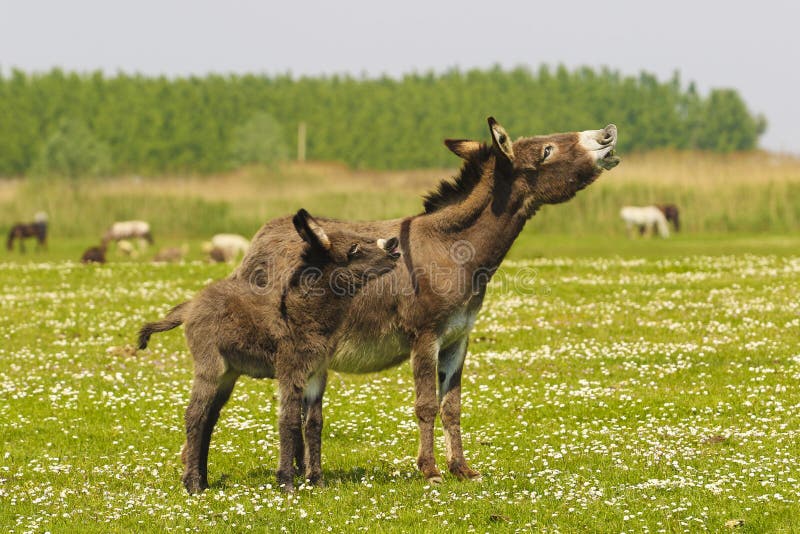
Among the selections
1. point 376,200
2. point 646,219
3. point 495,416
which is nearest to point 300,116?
point 376,200

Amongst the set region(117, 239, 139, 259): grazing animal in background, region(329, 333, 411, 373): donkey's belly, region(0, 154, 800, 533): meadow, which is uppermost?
region(329, 333, 411, 373): donkey's belly

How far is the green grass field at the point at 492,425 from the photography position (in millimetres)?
10211

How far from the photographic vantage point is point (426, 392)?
457 inches

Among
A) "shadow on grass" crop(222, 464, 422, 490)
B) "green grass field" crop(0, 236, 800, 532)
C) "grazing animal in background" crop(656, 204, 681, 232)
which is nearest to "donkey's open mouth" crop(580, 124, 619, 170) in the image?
"green grass field" crop(0, 236, 800, 532)

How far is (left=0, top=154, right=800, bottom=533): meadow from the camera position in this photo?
33.7ft

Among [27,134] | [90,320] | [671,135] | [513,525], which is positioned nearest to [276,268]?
[513,525]

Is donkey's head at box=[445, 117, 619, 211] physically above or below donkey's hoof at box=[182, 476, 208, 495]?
above

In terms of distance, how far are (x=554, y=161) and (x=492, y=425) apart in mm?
4924

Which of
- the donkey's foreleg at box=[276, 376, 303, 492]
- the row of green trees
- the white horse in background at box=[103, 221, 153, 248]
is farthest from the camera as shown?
the row of green trees

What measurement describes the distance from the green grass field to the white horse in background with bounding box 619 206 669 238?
75.5 ft

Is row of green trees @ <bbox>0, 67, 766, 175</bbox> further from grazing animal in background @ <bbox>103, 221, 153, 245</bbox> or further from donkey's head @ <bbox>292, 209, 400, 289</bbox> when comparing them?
donkey's head @ <bbox>292, 209, 400, 289</bbox>

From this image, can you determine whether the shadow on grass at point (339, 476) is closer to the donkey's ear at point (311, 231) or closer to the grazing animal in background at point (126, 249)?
the donkey's ear at point (311, 231)

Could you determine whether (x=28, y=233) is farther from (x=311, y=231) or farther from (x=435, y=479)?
(x=435, y=479)

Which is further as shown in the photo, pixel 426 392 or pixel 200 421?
pixel 426 392
